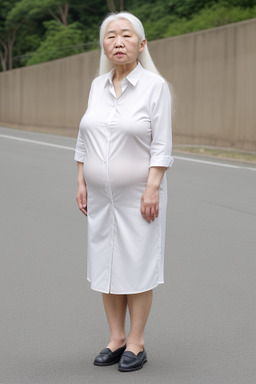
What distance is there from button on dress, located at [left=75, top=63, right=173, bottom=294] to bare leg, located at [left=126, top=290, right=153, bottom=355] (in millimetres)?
103

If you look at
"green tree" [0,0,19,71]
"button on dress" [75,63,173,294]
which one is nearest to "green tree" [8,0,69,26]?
"green tree" [0,0,19,71]

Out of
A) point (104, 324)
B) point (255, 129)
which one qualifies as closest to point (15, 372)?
point (104, 324)

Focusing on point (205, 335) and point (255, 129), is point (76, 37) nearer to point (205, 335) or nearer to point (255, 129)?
point (255, 129)

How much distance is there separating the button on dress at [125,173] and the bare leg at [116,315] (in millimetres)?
162

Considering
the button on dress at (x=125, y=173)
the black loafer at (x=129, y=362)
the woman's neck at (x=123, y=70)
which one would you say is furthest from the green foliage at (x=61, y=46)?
the black loafer at (x=129, y=362)

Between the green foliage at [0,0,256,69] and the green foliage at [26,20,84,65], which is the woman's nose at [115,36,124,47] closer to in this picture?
the green foliage at [0,0,256,69]

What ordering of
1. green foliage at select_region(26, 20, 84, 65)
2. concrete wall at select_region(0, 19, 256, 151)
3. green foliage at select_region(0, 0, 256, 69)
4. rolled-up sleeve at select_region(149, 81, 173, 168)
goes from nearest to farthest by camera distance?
rolled-up sleeve at select_region(149, 81, 173, 168) < concrete wall at select_region(0, 19, 256, 151) < green foliage at select_region(0, 0, 256, 69) < green foliage at select_region(26, 20, 84, 65)

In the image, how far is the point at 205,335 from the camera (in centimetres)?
511

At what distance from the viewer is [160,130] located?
4.20 m

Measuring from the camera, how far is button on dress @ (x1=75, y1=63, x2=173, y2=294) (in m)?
4.21

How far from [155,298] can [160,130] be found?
2.15 metres

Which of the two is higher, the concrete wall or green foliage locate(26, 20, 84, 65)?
green foliage locate(26, 20, 84, 65)

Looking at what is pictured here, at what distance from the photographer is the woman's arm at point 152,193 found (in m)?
4.20

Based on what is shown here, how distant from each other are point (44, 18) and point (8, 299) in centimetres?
6833
